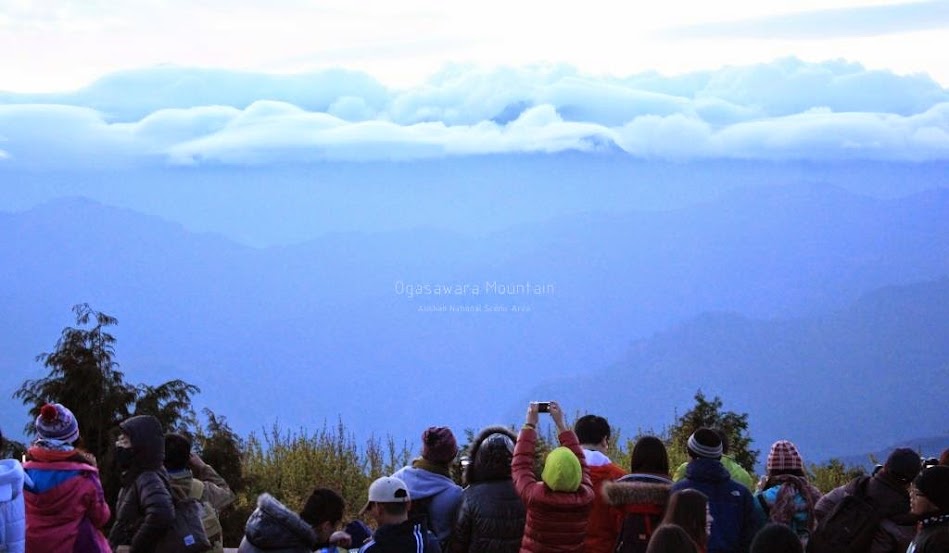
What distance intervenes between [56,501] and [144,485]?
41cm

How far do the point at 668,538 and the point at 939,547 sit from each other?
3.64 feet

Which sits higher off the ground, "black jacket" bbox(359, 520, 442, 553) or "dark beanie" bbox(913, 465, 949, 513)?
"dark beanie" bbox(913, 465, 949, 513)

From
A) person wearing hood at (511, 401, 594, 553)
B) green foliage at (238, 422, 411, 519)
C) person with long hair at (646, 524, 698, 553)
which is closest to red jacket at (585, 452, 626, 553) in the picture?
person wearing hood at (511, 401, 594, 553)

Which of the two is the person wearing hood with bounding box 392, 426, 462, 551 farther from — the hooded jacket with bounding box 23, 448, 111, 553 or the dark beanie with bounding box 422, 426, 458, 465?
the hooded jacket with bounding box 23, 448, 111, 553

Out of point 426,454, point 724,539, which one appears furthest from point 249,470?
point 724,539

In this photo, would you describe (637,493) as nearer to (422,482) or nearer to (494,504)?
(494,504)

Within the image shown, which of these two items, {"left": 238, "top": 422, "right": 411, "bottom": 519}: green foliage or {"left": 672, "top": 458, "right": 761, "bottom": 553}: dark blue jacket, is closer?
{"left": 672, "top": 458, "right": 761, "bottom": 553}: dark blue jacket

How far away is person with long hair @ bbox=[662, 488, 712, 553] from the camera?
503 cm

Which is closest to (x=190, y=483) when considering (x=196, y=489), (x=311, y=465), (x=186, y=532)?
(x=196, y=489)

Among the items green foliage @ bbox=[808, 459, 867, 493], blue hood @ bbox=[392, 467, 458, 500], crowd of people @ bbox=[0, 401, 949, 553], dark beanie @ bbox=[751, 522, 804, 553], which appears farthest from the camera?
green foliage @ bbox=[808, 459, 867, 493]

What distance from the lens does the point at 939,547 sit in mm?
5059

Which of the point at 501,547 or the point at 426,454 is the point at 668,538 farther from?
the point at 426,454

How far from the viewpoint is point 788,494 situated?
6473 mm

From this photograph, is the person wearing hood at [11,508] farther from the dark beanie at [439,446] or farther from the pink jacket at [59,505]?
the dark beanie at [439,446]
